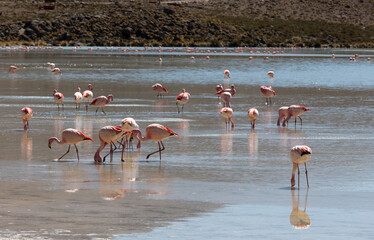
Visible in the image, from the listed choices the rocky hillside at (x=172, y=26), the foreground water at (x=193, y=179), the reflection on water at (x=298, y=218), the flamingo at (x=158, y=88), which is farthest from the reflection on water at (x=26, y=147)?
the rocky hillside at (x=172, y=26)

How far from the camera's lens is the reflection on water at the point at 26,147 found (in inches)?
480

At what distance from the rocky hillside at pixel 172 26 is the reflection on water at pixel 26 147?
2882 inches

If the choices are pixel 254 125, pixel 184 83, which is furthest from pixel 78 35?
pixel 254 125

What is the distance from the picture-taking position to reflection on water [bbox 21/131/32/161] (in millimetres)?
12195

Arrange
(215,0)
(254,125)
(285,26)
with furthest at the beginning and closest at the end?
(215,0), (285,26), (254,125)

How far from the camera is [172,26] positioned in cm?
9606

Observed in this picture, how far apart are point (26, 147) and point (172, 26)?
8388 centimetres

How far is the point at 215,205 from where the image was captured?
8.80 metres

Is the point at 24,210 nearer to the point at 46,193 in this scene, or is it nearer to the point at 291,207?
the point at 46,193

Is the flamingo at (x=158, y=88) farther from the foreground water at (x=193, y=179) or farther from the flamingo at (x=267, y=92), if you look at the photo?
the flamingo at (x=267, y=92)

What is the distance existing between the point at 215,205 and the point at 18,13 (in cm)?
10472

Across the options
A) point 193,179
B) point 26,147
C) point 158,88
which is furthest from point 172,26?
point 193,179

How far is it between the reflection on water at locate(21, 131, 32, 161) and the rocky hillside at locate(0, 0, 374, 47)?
7320 cm

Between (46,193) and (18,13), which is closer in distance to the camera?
(46,193)
